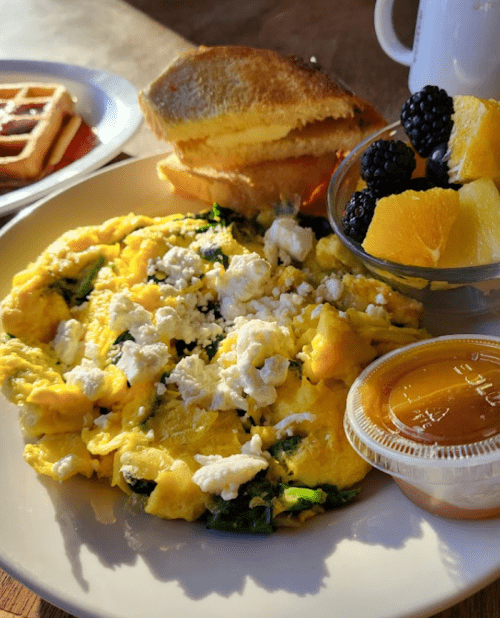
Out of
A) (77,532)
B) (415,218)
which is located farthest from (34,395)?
(415,218)

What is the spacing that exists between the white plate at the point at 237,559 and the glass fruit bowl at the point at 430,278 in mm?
499

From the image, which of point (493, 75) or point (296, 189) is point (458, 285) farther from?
point (493, 75)

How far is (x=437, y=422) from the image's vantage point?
1.11 metres

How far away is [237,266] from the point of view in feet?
5.23

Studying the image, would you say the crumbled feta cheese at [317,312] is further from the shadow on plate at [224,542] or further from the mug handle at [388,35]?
the mug handle at [388,35]

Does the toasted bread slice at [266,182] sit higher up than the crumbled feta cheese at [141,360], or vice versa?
the toasted bread slice at [266,182]

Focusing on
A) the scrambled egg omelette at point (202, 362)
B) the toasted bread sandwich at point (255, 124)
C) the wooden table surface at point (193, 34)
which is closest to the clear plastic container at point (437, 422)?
the scrambled egg omelette at point (202, 362)

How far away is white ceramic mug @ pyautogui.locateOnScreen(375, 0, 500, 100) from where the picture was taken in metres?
1.93

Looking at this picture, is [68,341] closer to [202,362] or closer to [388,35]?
[202,362]

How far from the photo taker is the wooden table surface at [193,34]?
3.06 m

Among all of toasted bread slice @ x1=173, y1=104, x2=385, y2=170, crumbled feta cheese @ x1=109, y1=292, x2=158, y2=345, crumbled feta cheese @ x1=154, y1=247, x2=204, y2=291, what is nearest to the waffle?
toasted bread slice @ x1=173, y1=104, x2=385, y2=170

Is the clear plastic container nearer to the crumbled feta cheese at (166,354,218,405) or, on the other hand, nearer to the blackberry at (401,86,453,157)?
the crumbled feta cheese at (166,354,218,405)

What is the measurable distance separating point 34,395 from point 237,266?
0.58 m

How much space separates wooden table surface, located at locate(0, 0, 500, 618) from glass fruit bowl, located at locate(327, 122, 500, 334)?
101 centimetres
